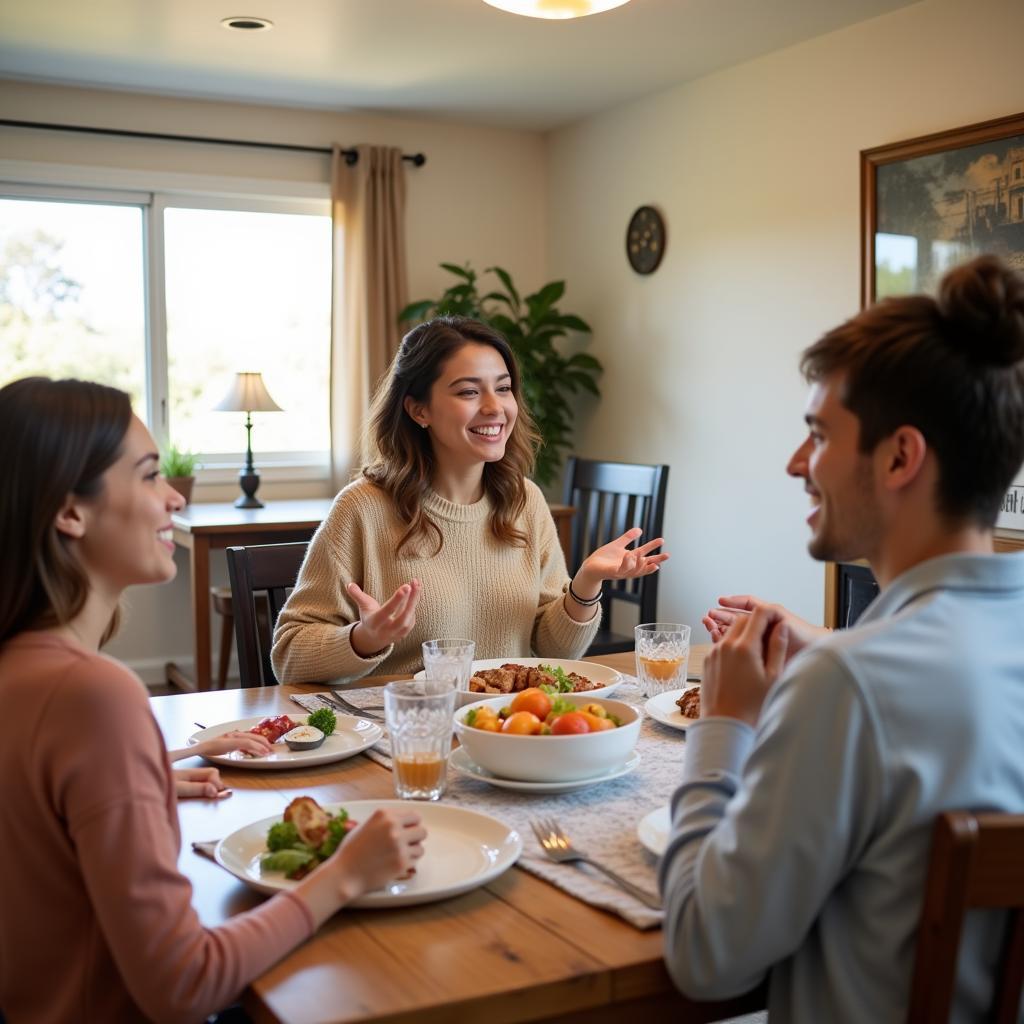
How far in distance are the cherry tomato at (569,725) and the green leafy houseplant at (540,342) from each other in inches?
151

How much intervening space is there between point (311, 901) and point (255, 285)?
4.75 metres

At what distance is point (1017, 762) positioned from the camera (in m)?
1.01

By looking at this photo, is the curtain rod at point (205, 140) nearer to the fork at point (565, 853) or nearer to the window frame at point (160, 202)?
the window frame at point (160, 202)

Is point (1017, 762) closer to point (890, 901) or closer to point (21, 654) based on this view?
point (890, 901)

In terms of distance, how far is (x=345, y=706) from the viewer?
188 cm

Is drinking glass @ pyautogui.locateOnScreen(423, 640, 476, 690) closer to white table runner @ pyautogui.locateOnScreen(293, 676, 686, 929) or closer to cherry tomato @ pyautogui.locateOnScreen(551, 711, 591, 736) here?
white table runner @ pyautogui.locateOnScreen(293, 676, 686, 929)

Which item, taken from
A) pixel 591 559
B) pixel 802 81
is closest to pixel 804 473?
pixel 591 559

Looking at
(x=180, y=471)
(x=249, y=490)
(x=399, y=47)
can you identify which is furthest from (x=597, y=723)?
(x=180, y=471)

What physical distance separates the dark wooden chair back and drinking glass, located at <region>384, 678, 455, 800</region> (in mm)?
848

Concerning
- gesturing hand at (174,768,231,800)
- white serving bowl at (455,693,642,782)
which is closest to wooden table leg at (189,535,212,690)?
gesturing hand at (174,768,231,800)

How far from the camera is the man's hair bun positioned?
102cm

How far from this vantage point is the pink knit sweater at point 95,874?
1.00 m

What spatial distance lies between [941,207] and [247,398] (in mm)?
2778

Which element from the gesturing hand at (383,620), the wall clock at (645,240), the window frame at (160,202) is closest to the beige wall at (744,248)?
the wall clock at (645,240)
